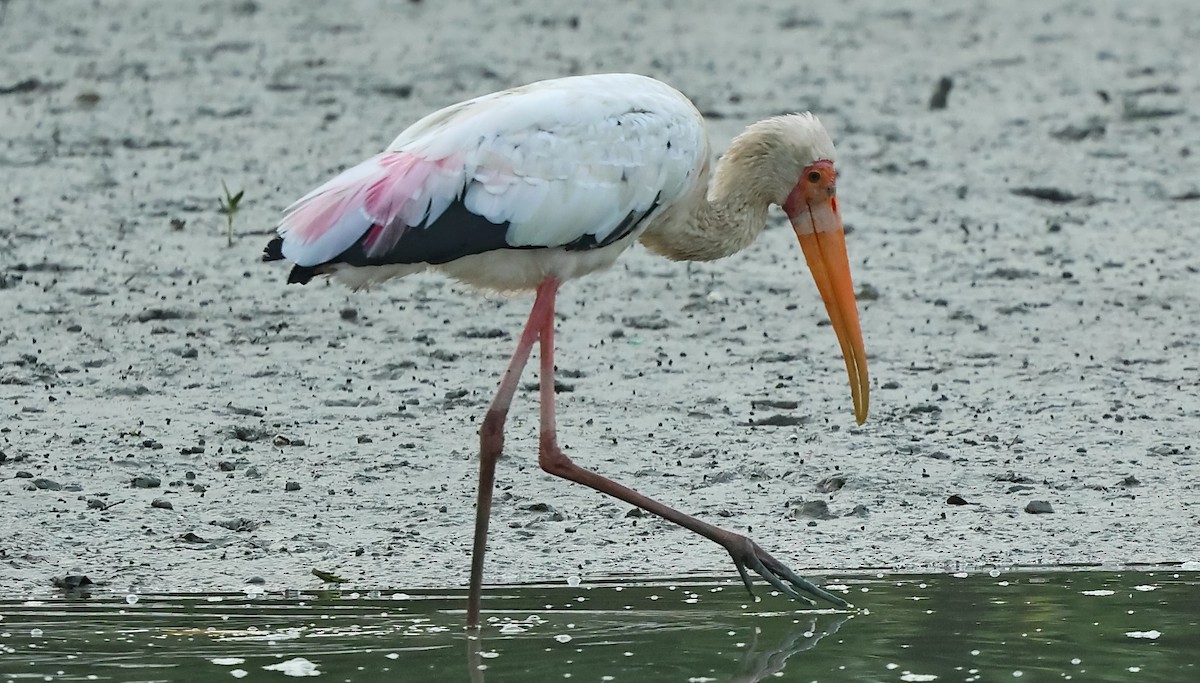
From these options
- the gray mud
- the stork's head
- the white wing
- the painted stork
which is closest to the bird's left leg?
the painted stork

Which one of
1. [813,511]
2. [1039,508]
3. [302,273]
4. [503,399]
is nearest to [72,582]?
[302,273]

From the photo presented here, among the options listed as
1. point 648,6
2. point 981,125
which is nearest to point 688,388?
point 981,125

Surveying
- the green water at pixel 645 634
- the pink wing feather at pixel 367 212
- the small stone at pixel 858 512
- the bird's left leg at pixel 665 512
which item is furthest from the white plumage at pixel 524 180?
the small stone at pixel 858 512

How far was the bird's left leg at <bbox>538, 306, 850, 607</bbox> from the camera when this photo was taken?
5.47 m

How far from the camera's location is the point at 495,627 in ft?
17.2

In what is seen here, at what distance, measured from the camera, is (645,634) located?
512 cm

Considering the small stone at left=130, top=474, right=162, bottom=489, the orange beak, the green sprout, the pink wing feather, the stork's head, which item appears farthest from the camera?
the green sprout

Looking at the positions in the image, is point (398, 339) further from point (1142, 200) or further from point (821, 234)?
point (1142, 200)

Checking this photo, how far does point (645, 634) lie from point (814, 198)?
157cm

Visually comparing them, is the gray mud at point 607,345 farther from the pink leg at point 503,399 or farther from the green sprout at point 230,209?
the pink leg at point 503,399

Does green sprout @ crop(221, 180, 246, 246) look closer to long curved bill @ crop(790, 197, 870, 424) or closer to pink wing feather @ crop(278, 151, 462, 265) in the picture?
long curved bill @ crop(790, 197, 870, 424)

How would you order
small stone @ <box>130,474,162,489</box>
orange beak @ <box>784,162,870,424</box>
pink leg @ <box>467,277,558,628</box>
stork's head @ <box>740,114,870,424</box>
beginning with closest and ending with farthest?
pink leg @ <box>467,277,558,628</box> → stork's head @ <box>740,114,870,424</box> → orange beak @ <box>784,162,870,424</box> → small stone @ <box>130,474,162,489</box>

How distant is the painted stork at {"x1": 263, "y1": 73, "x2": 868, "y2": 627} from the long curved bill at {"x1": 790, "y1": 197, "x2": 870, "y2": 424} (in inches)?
10.3

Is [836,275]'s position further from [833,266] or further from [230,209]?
[230,209]
